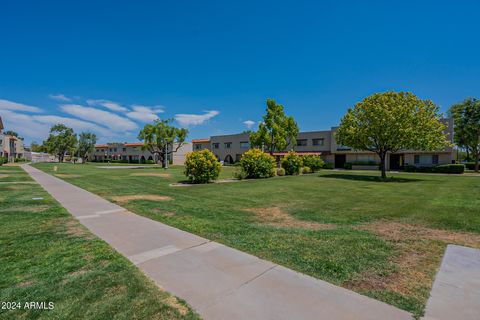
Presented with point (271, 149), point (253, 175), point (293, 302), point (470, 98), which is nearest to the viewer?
point (293, 302)

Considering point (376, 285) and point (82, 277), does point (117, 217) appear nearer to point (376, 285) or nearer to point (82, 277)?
point (82, 277)

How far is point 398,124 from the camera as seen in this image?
17547mm

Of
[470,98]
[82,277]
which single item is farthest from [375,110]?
[470,98]

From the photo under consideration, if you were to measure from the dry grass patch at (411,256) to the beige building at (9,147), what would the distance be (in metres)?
69.1

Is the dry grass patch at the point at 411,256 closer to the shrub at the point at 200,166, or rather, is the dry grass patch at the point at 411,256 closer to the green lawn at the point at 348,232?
the green lawn at the point at 348,232

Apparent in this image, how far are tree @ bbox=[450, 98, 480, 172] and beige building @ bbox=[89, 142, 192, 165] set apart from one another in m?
52.6

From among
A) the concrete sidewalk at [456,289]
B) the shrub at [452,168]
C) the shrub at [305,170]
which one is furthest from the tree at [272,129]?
the concrete sidewalk at [456,289]

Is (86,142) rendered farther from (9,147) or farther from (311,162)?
(311,162)

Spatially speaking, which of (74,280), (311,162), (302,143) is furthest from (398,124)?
(302,143)

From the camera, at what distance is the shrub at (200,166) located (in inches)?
635

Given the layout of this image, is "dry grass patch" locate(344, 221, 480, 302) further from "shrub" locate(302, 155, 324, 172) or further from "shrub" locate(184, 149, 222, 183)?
"shrub" locate(302, 155, 324, 172)

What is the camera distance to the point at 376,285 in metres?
3.11

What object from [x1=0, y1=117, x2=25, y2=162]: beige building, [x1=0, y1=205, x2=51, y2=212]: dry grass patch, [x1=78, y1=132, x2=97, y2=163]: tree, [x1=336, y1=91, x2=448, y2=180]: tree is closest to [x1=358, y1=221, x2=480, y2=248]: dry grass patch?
[x1=0, y1=205, x2=51, y2=212]: dry grass patch

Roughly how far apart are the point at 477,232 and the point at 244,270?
229 inches
